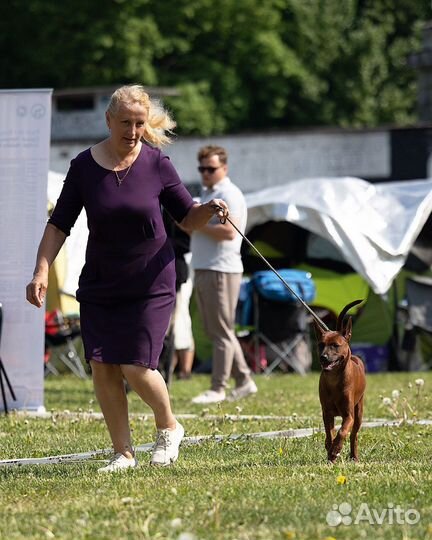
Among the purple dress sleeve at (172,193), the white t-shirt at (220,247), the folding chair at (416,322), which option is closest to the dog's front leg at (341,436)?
the purple dress sleeve at (172,193)

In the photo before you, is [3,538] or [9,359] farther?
[9,359]

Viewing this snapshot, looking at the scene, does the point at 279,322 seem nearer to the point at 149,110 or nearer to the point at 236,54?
the point at 149,110

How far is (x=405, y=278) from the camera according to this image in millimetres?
16859

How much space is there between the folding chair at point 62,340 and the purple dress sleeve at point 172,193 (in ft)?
28.0

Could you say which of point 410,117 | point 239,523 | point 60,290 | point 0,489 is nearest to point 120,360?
point 0,489

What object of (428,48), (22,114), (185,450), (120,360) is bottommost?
(185,450)

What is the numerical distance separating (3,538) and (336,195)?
11.1m

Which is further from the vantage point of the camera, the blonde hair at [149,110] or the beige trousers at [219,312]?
the beige trousers at [219,312]

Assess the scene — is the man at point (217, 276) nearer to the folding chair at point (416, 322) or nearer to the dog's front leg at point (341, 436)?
the dog's front leg at point (341, 436)

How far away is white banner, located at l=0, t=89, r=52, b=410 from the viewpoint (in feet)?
34.3

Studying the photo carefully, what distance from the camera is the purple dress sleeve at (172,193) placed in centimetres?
672

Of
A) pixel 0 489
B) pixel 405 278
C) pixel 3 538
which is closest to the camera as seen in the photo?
pixel 3 538

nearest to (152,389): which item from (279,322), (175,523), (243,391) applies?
(175,523)

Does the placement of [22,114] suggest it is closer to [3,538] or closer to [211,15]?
[3,538]
